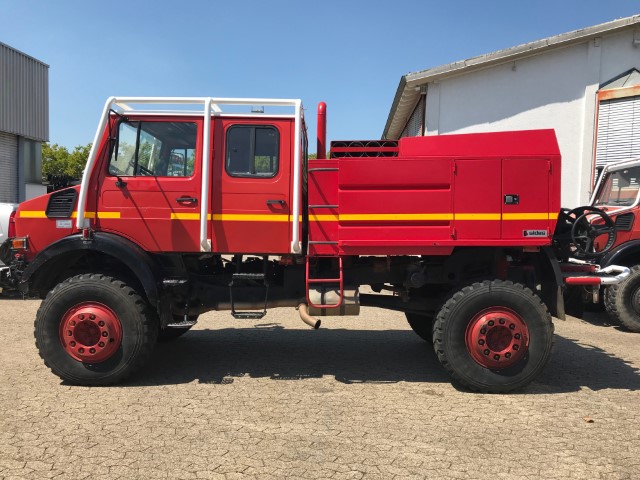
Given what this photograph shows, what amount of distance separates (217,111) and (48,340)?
274 centimetres

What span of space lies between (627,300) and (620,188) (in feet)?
6.18

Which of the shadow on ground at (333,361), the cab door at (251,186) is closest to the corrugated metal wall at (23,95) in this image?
the shadow on ground at (333,361)

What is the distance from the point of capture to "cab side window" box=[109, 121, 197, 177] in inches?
186

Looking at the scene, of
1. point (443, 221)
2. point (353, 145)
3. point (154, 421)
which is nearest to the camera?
point (154, 421)

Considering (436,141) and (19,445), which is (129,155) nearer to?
(19,445)

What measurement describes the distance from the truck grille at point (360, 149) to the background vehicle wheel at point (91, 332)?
2.50m

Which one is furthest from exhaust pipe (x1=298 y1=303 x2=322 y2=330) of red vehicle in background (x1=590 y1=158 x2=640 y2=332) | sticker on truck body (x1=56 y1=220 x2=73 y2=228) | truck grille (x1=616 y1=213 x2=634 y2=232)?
truck grille (x1=616 y1=213 x2=634 y2=232)

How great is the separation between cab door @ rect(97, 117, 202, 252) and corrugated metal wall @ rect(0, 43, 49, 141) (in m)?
18.6

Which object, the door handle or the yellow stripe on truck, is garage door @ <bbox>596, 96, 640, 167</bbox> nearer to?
the door handle

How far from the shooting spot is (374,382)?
4.80 metres

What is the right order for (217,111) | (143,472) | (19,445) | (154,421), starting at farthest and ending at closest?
(217,111) < (154,421) < (19,445) < (143,472)

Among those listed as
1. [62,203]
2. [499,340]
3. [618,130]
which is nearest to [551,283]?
[499,340]

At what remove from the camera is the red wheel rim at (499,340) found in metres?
4.42

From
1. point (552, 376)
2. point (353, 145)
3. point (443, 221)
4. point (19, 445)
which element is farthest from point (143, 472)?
point (552, 376)
